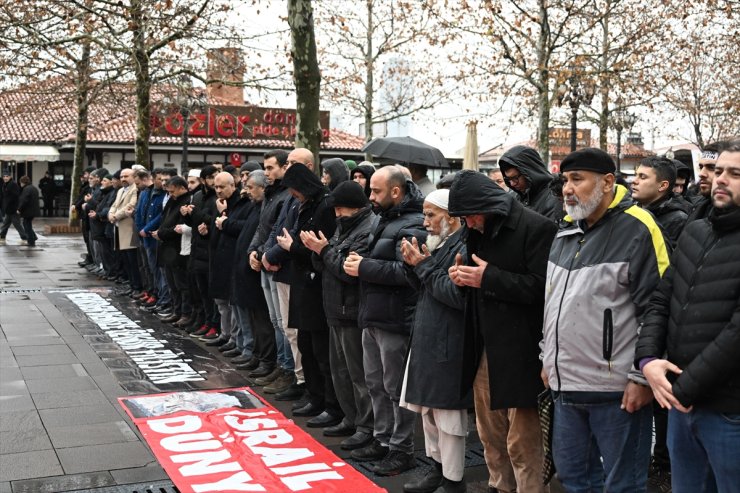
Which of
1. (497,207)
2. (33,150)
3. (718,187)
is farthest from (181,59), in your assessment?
(33,150)

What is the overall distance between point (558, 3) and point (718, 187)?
18531 millimetres

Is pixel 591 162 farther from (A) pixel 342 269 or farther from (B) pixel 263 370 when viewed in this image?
(B) pixel 263 370

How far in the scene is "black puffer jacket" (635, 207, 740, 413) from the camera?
327cm

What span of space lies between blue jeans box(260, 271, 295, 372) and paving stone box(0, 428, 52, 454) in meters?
2.28

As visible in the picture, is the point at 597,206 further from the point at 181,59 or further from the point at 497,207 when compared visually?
the point at 181,59

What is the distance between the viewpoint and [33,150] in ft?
135

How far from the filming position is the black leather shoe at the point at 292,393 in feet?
25.0

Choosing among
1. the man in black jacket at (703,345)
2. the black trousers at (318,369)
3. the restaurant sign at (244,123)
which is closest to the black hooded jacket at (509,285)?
the man in black jacket at (703,345)

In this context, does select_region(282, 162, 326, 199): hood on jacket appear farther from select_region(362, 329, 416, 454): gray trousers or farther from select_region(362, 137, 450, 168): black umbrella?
select_region(362, 137, 450, 168): black umbrella

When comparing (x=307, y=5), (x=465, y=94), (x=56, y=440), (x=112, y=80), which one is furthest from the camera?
(x=465, y=94)

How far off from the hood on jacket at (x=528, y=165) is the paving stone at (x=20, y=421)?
411 centimetres

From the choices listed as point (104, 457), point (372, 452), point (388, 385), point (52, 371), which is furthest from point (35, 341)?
point (388, 385)

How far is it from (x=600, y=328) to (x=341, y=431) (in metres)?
3.12

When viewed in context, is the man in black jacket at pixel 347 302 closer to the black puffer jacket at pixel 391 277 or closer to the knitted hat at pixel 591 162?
the black puffer jacket at pixel 391 277
